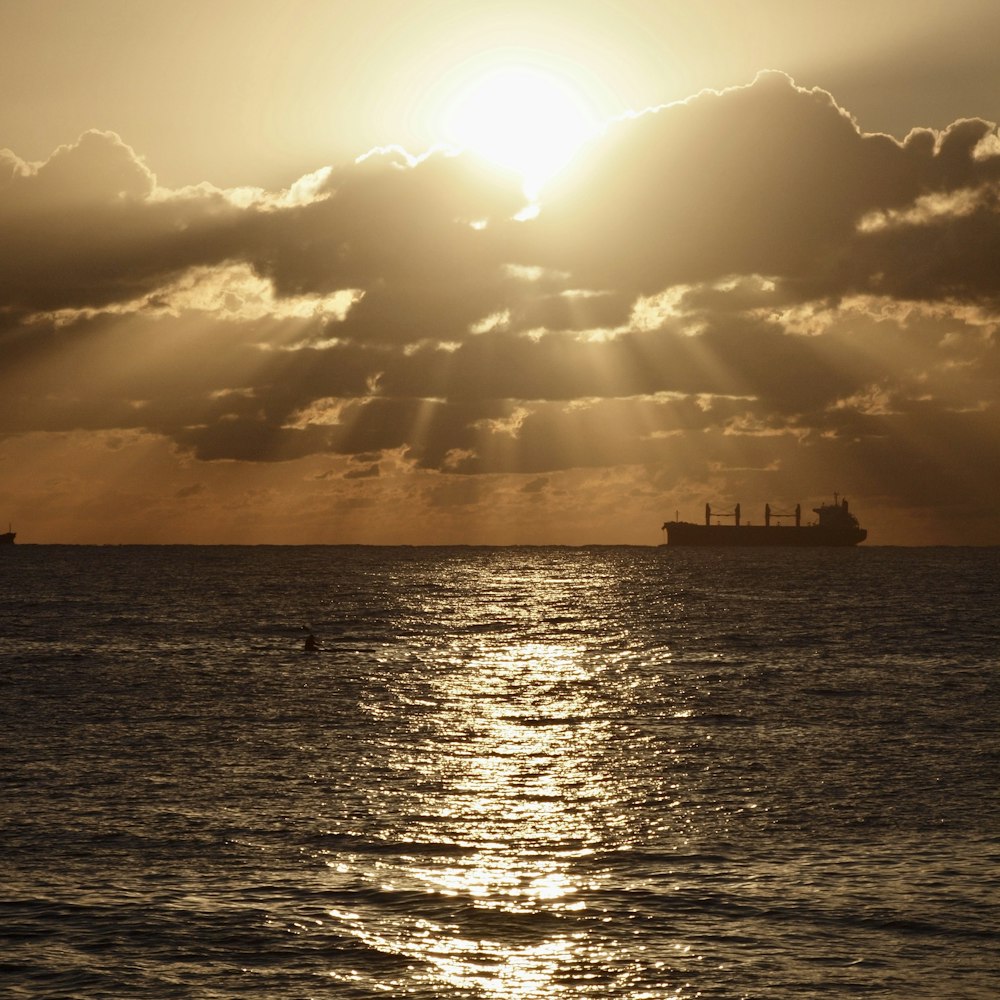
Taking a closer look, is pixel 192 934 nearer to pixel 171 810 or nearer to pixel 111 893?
pixel 111 893

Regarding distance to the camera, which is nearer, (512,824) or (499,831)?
(499,831)

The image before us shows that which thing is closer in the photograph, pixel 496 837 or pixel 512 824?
pixel 496 837

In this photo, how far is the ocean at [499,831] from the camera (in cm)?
2934

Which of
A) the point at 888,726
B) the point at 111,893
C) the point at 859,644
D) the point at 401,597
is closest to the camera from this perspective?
the point at 111,893

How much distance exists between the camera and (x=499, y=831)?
136 ft

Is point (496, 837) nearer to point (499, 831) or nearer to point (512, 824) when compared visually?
point (499, 831)

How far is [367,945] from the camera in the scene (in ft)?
Answer: 100

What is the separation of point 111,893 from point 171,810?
9.69 metres

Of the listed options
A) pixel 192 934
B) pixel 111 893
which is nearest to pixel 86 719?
pixel 111 893

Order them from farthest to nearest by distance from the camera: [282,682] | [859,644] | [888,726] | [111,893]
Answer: [859,644]
[282,682]
[888,726]
[111,893]

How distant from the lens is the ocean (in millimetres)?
29344

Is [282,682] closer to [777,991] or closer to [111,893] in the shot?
[111,893]

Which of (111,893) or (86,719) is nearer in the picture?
(111,893)

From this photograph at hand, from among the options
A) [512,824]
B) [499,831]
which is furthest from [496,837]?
[512,824]
